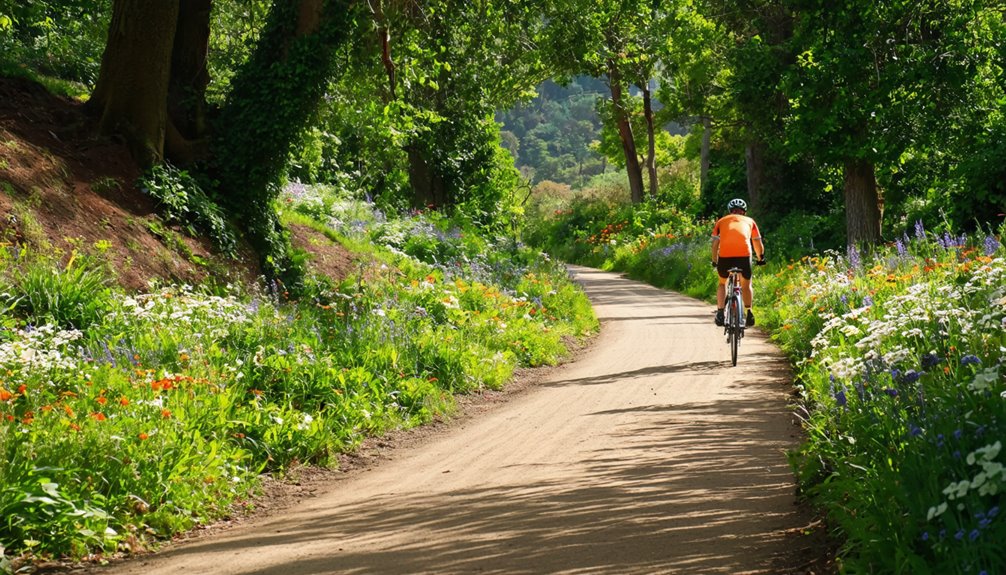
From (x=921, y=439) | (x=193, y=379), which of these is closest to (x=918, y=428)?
(x=921, y=439)

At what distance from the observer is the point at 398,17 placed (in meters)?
14.6

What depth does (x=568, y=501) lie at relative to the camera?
6797mm

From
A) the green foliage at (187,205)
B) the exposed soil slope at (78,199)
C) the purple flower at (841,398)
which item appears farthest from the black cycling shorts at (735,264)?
the purple flower at (841,398)

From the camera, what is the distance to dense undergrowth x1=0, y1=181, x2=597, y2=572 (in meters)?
6.39

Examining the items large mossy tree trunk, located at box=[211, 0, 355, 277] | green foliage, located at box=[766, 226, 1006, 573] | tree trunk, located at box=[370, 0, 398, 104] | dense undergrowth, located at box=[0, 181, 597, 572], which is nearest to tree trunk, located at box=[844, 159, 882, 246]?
dense undergrowth, located at box=[0, 181, 597, 572]

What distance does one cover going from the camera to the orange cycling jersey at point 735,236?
14.1m

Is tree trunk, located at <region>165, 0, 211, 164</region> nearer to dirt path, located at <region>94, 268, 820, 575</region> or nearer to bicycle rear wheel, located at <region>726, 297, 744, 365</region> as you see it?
dirt path, located at <region>94, 268, 820, 575</region>

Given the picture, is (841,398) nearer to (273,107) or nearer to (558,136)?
(273,107)

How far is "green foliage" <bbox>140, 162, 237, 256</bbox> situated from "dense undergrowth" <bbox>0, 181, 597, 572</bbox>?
0.99 meters

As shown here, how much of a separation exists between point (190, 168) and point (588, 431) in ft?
24.7

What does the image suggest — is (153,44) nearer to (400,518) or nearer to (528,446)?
(528,446)

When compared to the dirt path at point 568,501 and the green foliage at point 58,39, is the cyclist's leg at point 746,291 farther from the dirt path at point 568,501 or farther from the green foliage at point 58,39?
the green foliage at point 58,39

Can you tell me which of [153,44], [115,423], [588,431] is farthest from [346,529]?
[153,44]

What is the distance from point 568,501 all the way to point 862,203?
15260 millimetres
